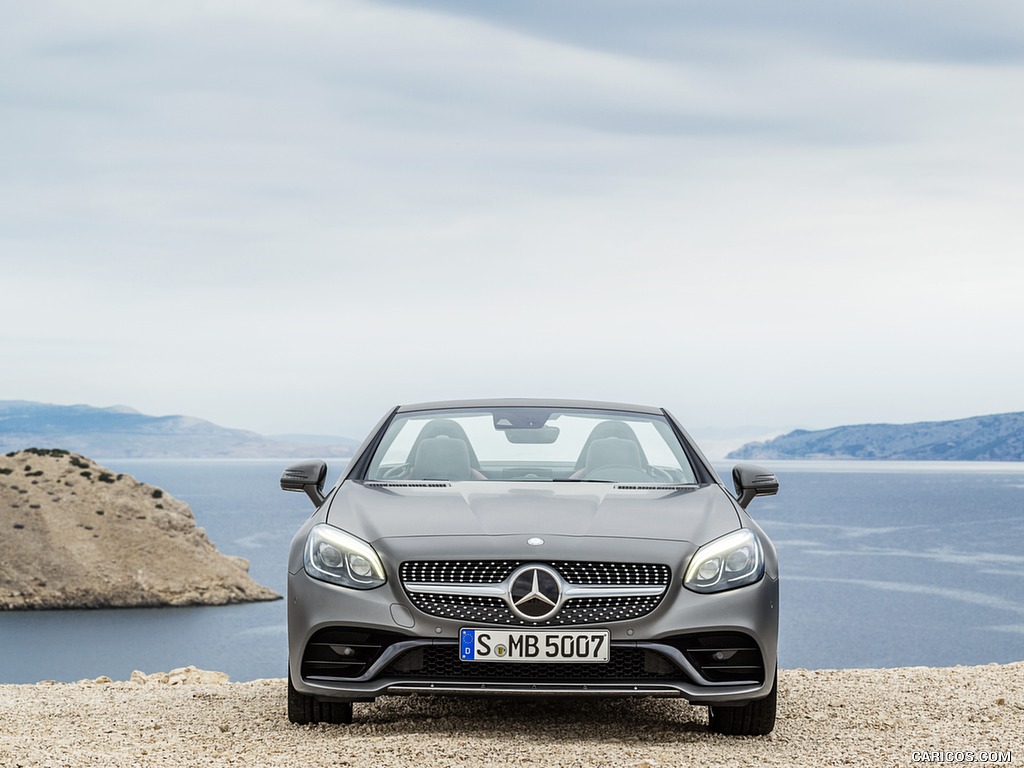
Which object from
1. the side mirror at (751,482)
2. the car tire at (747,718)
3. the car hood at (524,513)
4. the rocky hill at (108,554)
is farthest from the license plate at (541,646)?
the rocky hill at (108,554)

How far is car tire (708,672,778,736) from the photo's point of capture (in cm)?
548

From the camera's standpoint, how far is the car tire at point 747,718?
18.0 feet

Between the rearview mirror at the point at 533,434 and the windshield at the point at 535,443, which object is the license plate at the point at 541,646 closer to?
the windshield at the point at 535,443

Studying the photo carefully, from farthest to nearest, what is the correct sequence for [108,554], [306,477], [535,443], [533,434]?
[108,554] < [535,443] < [533,434] < [306,477]

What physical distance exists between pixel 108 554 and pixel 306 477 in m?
127

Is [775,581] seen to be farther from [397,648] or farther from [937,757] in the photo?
[397,648]

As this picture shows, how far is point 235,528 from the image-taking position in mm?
180875

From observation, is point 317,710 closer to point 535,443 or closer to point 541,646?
point 541,646

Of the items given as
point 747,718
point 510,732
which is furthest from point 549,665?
point 747,718

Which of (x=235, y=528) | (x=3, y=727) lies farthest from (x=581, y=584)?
(x=235, y=528)

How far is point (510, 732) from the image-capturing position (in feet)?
18.0

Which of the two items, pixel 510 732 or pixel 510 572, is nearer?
pixel 510 572

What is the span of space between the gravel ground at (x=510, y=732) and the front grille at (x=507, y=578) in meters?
0.58

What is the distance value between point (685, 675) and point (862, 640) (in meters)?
106
